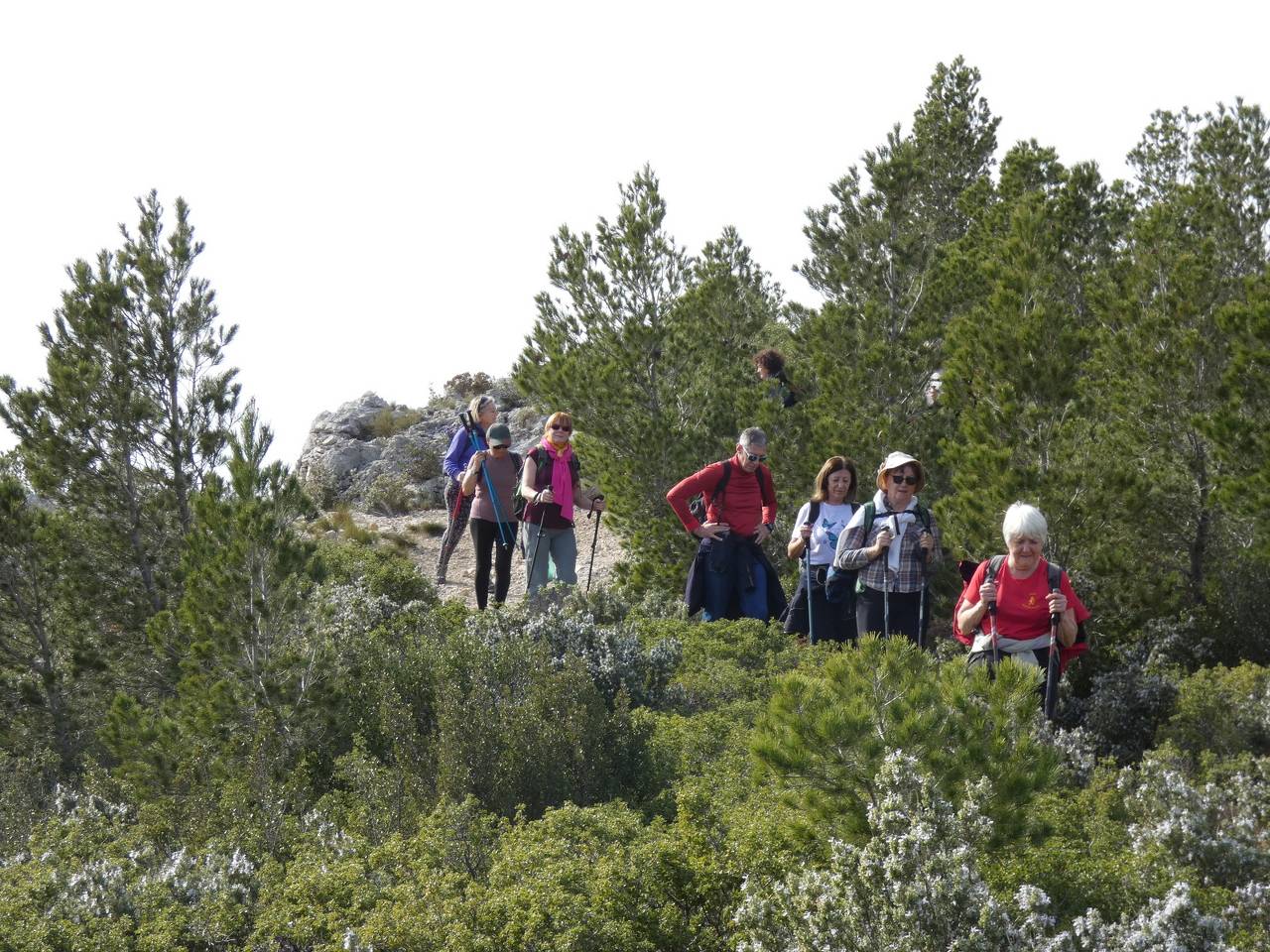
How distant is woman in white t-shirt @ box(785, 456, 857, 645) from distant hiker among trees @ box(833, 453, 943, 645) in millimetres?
454

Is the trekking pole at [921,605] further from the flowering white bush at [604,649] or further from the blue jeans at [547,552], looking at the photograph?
the blue jeans at [547,552]

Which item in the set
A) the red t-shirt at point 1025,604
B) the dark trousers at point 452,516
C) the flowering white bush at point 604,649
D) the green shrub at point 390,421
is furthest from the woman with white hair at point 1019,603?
the green shrub at point 390,421

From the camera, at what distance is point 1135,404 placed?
29.6 feet

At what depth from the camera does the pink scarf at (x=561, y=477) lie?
9672 mm

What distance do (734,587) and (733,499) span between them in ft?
2.48

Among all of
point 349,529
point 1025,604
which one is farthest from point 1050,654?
point 349,529

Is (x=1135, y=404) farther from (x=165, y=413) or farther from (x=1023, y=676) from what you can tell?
(x=165, y=413)

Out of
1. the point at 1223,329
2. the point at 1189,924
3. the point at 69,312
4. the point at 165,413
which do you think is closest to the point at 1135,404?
the point at 1223,329

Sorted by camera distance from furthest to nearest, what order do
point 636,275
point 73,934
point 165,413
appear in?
point 636,275, point 165,413, point 73,934

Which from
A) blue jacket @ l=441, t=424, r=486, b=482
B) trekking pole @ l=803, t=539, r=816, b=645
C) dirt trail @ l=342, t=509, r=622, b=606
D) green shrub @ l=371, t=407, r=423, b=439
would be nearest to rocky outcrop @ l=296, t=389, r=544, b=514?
green shrub @ l=371, t=407, r=423, b=439

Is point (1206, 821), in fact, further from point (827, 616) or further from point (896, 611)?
point (827, 616)

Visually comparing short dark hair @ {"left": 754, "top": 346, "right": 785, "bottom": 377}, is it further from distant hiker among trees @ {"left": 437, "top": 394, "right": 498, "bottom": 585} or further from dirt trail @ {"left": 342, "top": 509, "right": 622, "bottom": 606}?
dirt trail @ {"left": 342, "top": 509, "right": 622, "bottom": 606}

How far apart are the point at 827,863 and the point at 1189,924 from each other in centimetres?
108

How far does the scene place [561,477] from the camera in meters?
9.69
